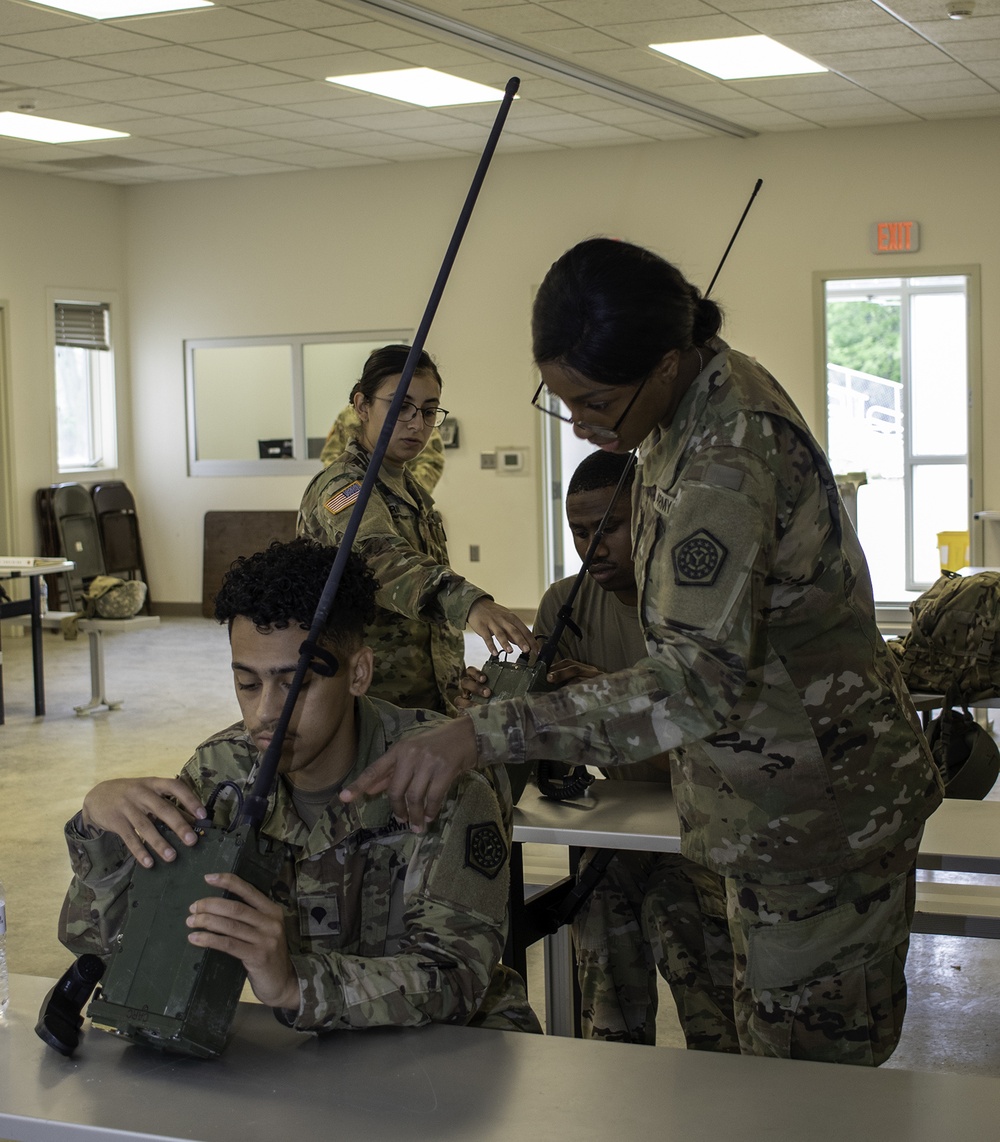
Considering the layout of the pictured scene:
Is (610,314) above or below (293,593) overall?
above

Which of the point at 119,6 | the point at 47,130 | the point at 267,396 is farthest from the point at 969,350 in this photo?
the point at 47,130

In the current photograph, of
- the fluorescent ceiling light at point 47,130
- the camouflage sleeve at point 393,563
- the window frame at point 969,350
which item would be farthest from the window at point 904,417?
the camouflage sleeve at point 393,563

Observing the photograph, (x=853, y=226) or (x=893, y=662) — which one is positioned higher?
(x=853, y=226)

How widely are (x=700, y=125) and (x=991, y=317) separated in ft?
6.98

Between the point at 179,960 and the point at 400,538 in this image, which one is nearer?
the point at 179,960

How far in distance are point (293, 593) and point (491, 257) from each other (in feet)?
26.7

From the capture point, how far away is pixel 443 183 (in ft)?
32.0

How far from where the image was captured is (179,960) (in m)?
1.35

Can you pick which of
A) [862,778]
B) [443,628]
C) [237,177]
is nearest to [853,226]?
[237,177]

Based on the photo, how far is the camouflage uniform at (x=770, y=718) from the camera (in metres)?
1.53

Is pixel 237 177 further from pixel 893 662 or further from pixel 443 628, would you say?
pixel 893 662

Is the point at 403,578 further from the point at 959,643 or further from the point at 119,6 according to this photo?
the point at 119,6

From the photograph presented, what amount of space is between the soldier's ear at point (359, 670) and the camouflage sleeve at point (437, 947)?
0.63ft

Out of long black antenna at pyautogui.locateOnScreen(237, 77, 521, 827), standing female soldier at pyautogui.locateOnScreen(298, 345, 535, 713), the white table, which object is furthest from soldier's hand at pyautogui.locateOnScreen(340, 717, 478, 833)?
the white table
